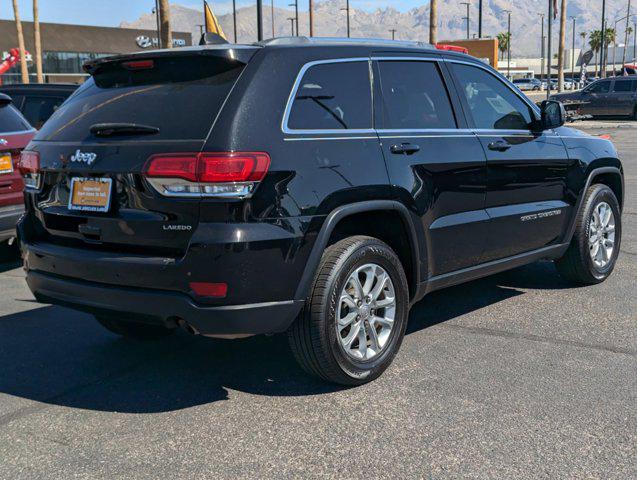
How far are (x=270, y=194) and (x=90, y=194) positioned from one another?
1.01 m

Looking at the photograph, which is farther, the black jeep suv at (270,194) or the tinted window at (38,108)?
the tinted window at (38,108)

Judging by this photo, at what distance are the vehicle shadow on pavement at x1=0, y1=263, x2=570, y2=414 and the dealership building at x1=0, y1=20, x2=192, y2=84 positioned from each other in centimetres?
5359

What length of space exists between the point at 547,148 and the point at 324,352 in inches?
107

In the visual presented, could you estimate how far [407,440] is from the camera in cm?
355

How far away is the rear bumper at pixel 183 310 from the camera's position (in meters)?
3.66

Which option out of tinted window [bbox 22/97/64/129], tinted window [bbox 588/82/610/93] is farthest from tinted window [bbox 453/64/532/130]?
tinted window [bbox 588/82/610/93]

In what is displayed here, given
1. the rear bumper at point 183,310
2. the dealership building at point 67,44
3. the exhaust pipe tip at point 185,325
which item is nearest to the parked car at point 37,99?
the rear bumper at point 183,310

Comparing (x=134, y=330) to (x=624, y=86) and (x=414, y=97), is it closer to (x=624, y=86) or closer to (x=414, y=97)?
(x=414, y=97)

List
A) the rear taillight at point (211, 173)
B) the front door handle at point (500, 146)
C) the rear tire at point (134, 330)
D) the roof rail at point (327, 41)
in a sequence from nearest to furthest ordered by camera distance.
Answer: the rear taillight at point (211, 173) → the roof rail at point (327, 41) → the rear tire at point (134, 330) → the front door handle at point (500, 146)

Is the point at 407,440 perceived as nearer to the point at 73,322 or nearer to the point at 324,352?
the point at 324,352

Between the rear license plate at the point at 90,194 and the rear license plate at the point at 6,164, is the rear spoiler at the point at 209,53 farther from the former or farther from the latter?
the rear license plate at the point at 6,164

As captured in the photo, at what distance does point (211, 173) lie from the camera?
360 centimetres

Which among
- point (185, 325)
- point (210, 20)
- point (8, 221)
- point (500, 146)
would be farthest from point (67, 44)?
point (185, 325)

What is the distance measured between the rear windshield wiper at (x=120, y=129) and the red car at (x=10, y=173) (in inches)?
132
